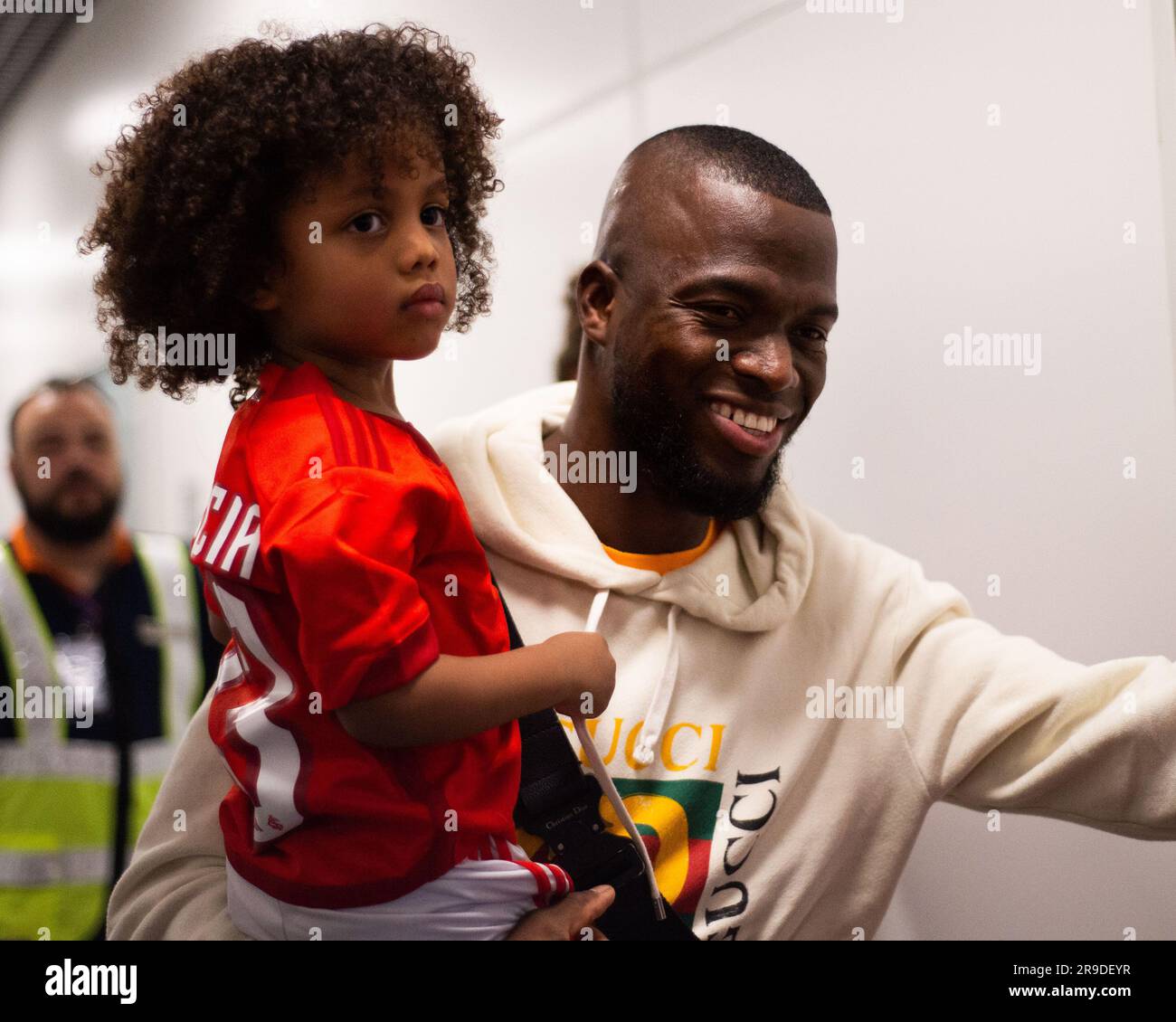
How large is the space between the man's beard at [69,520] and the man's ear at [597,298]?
0.73 m

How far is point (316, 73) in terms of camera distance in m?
1.08

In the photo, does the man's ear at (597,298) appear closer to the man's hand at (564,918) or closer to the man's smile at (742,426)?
the man's smile at (742,426)

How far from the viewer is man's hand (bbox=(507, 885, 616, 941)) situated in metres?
1.16

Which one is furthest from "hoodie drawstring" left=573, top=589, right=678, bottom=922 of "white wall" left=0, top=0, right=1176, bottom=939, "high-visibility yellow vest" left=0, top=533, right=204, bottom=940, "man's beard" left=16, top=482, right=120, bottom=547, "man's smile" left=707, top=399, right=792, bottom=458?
"man's beard" left=16, top=482, right=120, bottom=547

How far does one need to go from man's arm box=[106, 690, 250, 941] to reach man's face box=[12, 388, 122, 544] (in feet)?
1.42

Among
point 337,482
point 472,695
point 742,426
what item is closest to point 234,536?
point 337,482

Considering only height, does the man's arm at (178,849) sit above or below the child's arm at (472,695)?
below

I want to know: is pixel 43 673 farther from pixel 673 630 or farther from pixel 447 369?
pixel 673 630

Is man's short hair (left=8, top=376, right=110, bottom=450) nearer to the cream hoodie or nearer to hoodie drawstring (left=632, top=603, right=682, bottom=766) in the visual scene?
the cream hoodie

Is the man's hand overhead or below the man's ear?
below

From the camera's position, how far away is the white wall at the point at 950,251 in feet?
5.34

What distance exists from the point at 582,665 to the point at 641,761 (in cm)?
36

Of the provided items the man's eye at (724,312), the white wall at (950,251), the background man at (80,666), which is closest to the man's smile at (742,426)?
the man's eye at (724,312)

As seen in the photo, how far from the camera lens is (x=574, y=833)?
4.24 feet
